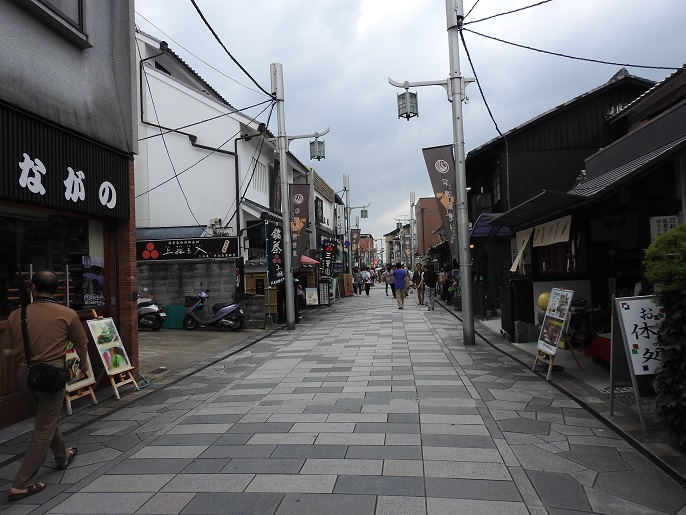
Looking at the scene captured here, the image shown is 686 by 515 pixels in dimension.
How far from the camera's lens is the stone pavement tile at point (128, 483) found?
14.5ft

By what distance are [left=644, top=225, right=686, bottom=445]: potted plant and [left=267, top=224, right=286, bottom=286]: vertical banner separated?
1319 centimetres

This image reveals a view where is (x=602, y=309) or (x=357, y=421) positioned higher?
(x=602, y=309)

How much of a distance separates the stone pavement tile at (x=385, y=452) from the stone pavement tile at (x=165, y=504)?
4.92 feet

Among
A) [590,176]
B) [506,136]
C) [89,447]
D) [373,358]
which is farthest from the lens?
[506,136]

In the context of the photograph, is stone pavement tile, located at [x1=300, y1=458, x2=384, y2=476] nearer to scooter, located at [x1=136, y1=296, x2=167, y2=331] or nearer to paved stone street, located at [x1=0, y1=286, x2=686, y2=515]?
paved stone street, located at [x1=0, y1=286, x2=686, y2=515]

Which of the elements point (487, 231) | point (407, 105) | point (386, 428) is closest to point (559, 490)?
point (386, 428)

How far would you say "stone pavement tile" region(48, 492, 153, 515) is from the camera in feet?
13.1

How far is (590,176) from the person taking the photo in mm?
11648

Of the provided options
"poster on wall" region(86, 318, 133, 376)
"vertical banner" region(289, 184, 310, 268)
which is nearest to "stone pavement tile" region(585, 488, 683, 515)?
"poster on wall" region(86, 318, 133, 376)

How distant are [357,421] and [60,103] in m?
5.65

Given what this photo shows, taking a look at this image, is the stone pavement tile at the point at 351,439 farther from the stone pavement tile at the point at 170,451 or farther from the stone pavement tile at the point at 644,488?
the stone pavement tile at the point at 644,488

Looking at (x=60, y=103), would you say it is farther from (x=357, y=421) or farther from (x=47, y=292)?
(x=357, y=421)

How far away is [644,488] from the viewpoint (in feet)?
13.8

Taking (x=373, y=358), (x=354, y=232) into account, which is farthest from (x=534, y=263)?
(x=354, y=232)
